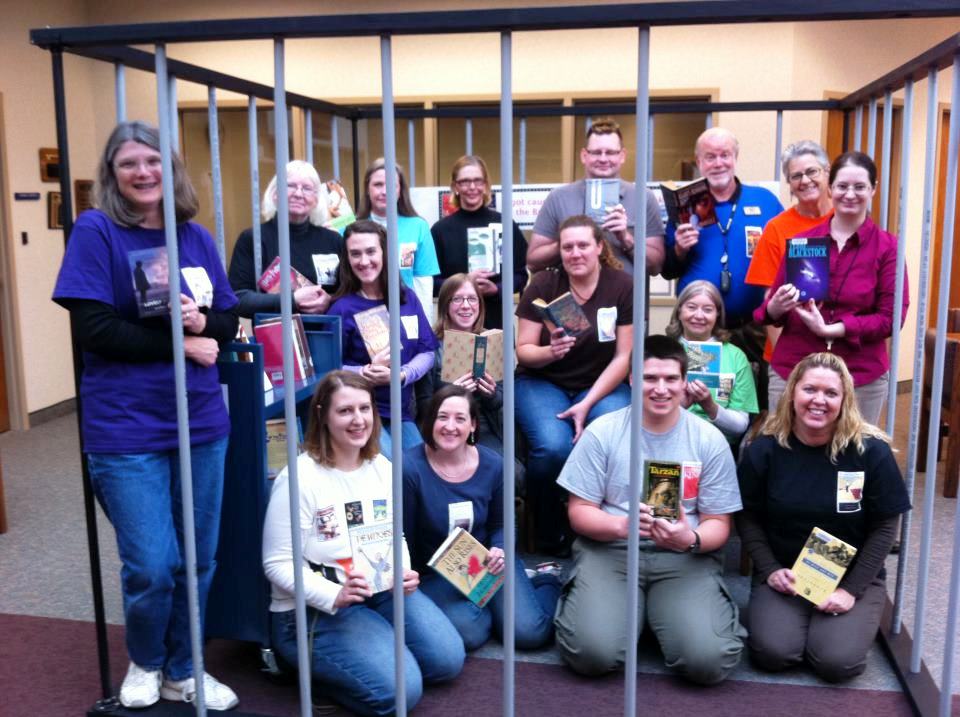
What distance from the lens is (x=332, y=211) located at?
399 cm

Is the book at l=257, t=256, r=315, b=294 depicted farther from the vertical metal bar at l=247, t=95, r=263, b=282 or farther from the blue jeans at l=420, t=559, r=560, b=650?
the blue jeans at l=420, t=559, r=560, b=650

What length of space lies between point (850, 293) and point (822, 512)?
30.2 inches

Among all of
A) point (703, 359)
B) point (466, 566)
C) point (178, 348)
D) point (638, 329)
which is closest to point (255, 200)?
point (178, 348)

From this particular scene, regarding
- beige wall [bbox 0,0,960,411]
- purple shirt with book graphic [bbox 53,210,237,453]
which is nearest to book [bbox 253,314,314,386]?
purple shirt with book graphic [bbox 53,210,237,453]

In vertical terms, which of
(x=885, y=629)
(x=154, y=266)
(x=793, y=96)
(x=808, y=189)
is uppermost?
(x=793, y=96)

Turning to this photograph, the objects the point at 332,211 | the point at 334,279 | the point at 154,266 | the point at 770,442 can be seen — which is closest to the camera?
the point at 154,266

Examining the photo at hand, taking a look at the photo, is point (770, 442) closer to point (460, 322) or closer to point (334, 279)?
point (460, 322)

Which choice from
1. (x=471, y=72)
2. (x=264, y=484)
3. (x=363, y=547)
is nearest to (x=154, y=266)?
(x=264, y=484)

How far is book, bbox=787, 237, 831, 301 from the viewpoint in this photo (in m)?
2.95

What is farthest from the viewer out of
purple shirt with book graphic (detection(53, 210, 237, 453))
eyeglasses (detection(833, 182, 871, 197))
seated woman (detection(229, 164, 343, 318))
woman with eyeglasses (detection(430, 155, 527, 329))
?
woman with eyeglasses (detection(430, 155, 527, 329))

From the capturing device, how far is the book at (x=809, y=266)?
2949 mm

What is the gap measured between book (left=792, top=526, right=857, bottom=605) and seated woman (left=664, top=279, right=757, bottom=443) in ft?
2.16

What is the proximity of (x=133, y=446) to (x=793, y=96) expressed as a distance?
16.3 ft

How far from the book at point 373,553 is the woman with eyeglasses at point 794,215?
1494mm
